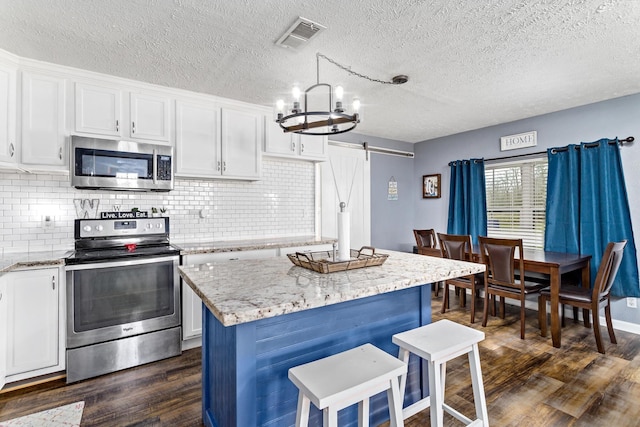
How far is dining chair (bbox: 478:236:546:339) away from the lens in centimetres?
308

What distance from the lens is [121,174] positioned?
282 cm

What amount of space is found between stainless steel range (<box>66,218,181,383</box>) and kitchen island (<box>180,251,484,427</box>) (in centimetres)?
106

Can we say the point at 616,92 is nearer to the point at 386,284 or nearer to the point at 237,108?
the point at 386,284

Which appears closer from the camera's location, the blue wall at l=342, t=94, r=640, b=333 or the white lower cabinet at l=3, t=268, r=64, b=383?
the white lower cabinet at l=3, t=268, r=64, b=383

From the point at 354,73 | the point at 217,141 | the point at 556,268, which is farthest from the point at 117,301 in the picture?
the point at 556,268

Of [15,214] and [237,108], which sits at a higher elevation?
[237,108]

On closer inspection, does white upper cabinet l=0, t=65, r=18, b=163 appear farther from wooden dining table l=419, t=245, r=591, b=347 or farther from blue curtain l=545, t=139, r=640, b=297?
blue curtain l=545, t=139, r=640, b=297

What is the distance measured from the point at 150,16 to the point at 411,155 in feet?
14.4

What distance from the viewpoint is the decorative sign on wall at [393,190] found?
5207 mm

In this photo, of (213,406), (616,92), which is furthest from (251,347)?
(616,92)

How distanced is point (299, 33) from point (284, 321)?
1.79 m

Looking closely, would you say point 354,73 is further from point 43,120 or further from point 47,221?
point 47,221

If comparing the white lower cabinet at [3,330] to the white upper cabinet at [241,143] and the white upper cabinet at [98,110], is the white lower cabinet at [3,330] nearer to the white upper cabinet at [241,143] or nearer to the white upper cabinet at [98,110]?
the white upper cabinet at [98,110]

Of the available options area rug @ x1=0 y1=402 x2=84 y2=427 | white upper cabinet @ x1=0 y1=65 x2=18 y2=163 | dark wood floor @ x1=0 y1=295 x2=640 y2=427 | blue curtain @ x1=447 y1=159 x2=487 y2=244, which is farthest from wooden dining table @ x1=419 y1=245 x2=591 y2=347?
white upper cabinet @ x1=0 y1=65 x2=18 y2=163
